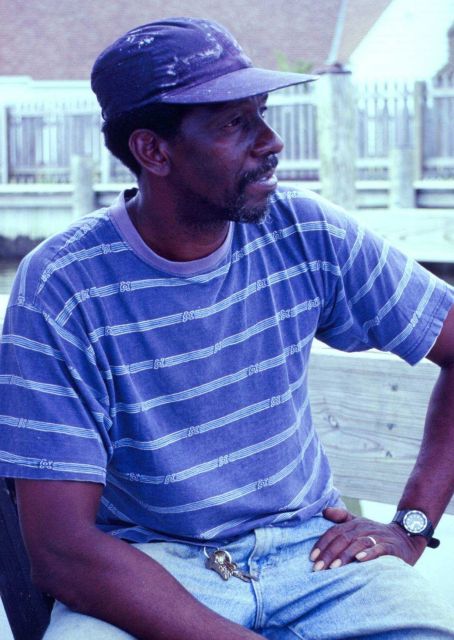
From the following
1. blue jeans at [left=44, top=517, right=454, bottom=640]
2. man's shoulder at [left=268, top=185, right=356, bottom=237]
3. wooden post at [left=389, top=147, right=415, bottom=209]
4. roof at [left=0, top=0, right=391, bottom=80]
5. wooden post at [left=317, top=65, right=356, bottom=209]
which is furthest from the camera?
roof at [left=0, top=0, right=391, bottom=80]

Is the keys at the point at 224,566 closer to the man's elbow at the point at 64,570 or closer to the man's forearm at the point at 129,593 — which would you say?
the man's forearm at the point at 129,593

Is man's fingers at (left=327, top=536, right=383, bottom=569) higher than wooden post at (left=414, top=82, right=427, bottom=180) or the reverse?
higher

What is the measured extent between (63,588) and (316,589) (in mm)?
461

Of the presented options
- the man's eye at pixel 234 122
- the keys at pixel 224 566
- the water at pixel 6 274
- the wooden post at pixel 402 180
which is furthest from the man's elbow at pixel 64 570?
the wooden post at pixel 402 180

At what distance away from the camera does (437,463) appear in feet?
7.51

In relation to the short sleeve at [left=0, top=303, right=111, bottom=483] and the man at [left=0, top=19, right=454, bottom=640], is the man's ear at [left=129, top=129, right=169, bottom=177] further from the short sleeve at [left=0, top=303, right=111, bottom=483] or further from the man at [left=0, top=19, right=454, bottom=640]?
the short sleeve at [left=0, top=303, right=111, bottom=483]

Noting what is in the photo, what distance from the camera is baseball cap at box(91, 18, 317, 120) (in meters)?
2.04

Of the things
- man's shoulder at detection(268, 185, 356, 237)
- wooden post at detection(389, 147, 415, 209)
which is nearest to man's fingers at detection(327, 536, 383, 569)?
man's shoulder at detection(268, 185, 356, 237)

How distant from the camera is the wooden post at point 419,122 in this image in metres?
14.0

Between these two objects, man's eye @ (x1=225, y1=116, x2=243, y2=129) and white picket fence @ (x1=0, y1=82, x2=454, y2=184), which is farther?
white picket fence @ (x1=0, y1=82, x2=454, y2=184)

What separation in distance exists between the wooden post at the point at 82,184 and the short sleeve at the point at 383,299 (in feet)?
39.3

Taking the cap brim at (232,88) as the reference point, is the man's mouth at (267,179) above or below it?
below

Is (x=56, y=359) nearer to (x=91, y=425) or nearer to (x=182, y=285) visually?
(x=91, y=425)

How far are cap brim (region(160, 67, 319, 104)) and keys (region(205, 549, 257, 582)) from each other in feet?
2.68
